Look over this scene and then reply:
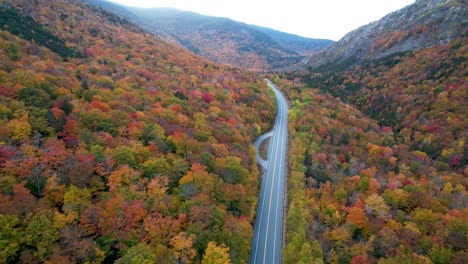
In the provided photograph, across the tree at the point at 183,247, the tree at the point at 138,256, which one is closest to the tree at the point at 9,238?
the tree at the point at 138,256

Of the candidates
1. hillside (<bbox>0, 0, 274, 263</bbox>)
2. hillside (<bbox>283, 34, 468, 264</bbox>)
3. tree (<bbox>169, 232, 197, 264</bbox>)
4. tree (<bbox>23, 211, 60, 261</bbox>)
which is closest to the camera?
tree (<bbox>23, 211, 60, 261</bbox>)

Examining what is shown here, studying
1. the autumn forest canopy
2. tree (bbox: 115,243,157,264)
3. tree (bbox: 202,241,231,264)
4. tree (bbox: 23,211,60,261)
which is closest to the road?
the autumn forest canopy

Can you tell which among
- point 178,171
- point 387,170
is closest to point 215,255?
point 178,171

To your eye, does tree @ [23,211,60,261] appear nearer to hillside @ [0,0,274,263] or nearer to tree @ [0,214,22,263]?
hillside @ [0,0,274,263]

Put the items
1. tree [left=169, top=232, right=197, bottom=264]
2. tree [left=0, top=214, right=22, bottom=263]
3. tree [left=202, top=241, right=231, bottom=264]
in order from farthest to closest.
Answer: tree [left=202, top=241, right=231, bottom=264]
tree [left=169, top=232, right=197, bottom=264]
tree [left=0, top=214, right=22, bottom=263]

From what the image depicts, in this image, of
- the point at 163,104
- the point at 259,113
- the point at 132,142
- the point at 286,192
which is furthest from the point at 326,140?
the point at 132,142

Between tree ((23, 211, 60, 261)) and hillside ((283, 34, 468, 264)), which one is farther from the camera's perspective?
hillside ((283, 34, 468, 264))

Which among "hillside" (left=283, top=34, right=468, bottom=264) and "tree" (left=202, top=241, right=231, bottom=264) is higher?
"hillside" (left=283, top=34, right=468, bottom=264)

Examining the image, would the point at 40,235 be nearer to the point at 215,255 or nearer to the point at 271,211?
the point at 215,255
